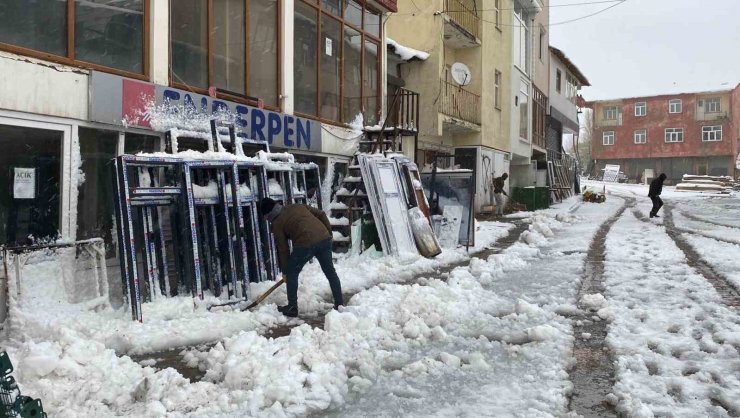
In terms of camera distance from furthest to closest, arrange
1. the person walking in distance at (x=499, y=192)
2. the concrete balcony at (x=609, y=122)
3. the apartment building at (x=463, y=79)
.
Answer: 1. the concrete balcony at (x=609, y=122)
2. the person walking in distance at (x=499, y=192)
3. the apartment building at (x=463, y=79)

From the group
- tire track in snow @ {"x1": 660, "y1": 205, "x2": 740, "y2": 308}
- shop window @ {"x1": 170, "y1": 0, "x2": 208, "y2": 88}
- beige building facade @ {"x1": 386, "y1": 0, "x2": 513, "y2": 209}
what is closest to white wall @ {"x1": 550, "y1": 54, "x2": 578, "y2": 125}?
beige building facade @ {"x1": 386, "y1": 0, "x2": 513, "y2": 209}

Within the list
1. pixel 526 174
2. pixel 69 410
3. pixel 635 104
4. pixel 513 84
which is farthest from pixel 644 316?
pixel 635 104

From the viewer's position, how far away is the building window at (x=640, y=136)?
51.3 metres

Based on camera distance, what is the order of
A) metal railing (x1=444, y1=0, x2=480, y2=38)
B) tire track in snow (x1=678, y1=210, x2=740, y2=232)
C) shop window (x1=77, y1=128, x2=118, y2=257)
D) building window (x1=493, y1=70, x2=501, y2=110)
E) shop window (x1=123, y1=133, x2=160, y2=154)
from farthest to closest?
building window (x1=493, y1=70, x2=501, y2=110), metal railing (x1=444, y1=0, x2=480, y2=38), tire track in snow (x1=678, y1=210, x2=740, y2=232), shop window (x1=123, y1=133, x2=160, y2=154), shop window (x1=77, y1=128, x2=118, y2=257)

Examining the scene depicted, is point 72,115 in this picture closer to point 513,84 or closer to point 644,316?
point 644,316

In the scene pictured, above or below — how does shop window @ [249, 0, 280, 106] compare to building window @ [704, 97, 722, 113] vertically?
below

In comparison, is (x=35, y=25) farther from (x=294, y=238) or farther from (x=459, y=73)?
(x=459, y=73)

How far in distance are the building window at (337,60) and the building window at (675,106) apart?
47.0m

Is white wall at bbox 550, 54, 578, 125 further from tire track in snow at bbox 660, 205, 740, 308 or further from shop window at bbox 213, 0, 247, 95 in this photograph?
shop window at bbox 213, 0, 247, 95

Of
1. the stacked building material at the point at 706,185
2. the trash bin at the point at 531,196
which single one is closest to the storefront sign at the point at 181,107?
the trash bin at the point at 531,196

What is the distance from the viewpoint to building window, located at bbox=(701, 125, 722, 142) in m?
48.3

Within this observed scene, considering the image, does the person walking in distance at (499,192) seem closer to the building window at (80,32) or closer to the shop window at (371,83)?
the shop window at (371,83)

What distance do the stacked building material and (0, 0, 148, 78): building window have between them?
36732 mm

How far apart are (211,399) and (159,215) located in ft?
9.95
